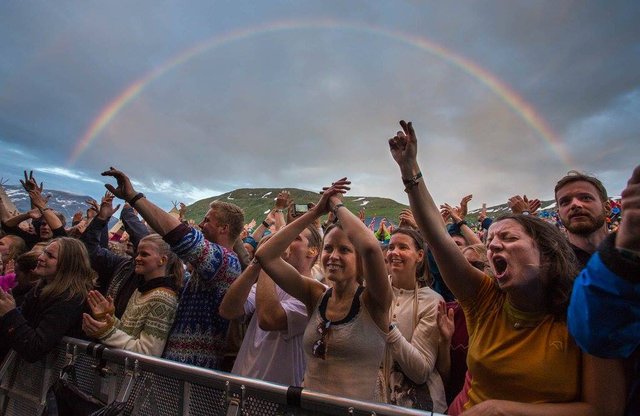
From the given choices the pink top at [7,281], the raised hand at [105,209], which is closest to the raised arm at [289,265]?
the raised hand at [105,209]

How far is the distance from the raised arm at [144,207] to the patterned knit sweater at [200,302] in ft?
0.26

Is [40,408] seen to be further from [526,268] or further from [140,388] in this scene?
[526,268]

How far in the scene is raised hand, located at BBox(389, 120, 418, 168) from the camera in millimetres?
2156

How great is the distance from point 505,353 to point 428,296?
1.31 meters

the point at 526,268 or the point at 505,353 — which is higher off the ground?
the point at 526,268

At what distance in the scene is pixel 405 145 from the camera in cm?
221

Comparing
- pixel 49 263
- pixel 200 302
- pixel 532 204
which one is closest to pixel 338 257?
pixel 200 302

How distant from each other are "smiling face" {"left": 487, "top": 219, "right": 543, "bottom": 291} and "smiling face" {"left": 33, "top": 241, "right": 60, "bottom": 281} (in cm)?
378

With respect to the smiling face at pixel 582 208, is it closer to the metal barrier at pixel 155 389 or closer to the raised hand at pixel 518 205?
the raised hand at pixel 518 205

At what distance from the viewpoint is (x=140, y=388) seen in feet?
8.30

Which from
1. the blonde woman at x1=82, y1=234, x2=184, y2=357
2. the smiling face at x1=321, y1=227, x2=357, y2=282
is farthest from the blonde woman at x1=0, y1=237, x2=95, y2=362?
the smiling face at x1=321, y1=227, x2=357, y2=282

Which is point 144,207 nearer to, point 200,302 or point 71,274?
point 200,302

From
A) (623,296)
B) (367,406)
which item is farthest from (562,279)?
(367,406)

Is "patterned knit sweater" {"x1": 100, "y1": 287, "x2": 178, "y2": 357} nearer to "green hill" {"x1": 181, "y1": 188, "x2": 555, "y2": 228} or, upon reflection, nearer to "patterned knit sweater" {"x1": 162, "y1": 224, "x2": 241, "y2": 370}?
"patterned knit sweater" {"x1": 162, "y1": 224, "x2": 241, "y2": 370}
